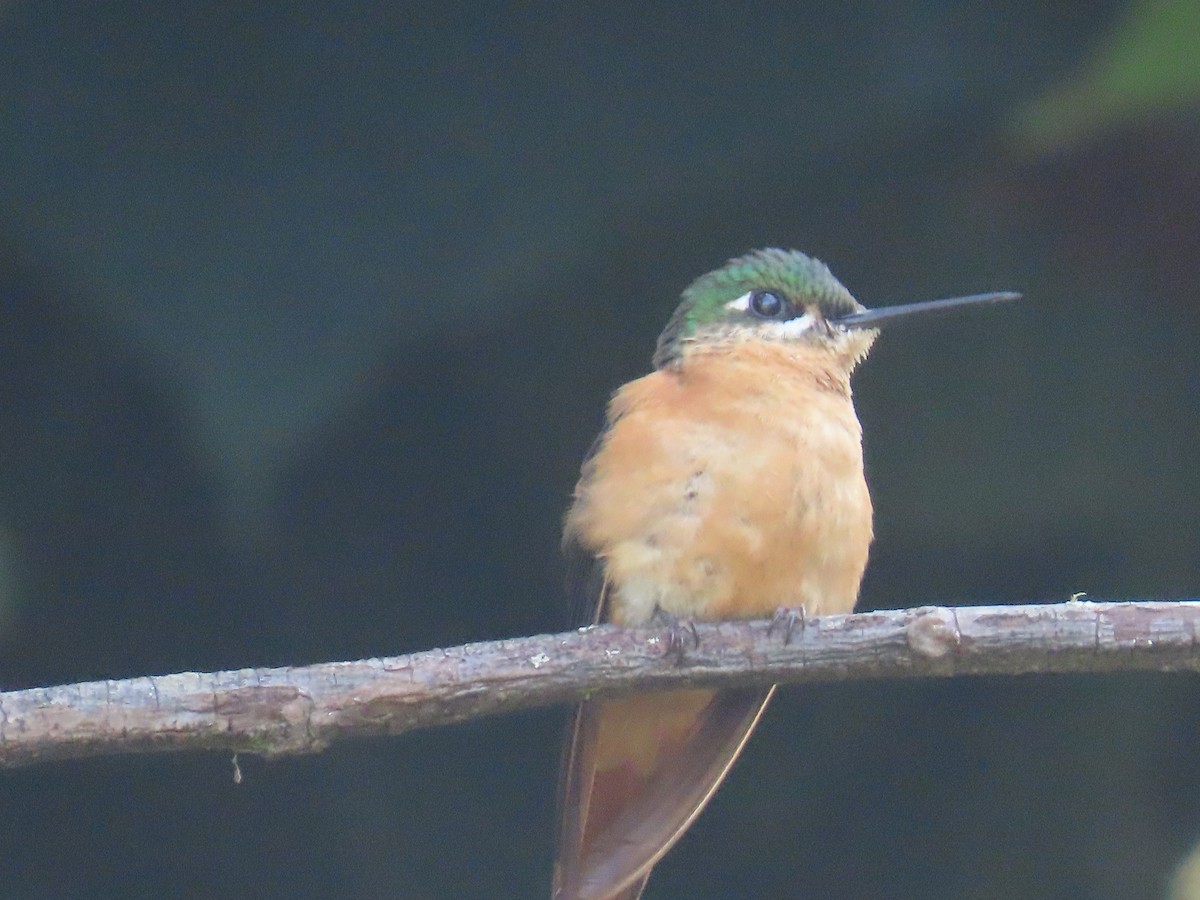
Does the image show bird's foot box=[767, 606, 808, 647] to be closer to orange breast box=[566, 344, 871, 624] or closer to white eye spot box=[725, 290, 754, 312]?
orange breast box=[566, 344, 871, 624]

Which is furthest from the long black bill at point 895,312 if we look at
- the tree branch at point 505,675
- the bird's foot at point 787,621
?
the tree branch at point 505,675

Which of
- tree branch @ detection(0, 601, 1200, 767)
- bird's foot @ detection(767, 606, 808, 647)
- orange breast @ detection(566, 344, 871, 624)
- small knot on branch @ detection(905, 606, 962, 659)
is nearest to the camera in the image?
tree branch @ detection(0, 601, 1200, 767)

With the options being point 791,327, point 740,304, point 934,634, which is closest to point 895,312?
point 791,327

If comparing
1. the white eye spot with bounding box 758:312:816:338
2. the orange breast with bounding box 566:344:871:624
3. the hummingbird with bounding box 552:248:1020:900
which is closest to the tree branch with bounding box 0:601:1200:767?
the hummingbird with bounding box 552:248:1020:900

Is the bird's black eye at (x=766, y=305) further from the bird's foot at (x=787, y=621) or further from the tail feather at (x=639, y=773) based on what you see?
the bird's foot at (x=787, y=621)

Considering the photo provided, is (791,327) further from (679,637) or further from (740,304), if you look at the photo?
(679,637)

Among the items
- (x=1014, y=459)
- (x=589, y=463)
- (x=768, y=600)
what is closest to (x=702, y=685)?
(x=768, y=600)

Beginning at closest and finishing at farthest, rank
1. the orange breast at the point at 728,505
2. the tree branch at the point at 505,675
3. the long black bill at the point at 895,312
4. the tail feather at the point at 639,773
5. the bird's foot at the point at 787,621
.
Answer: the tree branch at the point at 505,675, the bird's foot at the point at 787,621, the orange breast at the point at 728,505, the tail feather at the point at 639,773, the long black bill at the point at 895,312
